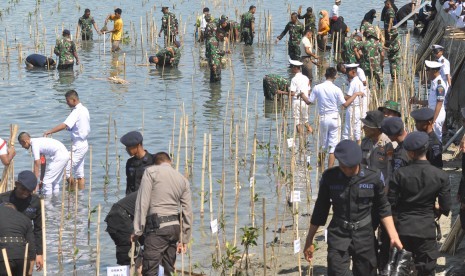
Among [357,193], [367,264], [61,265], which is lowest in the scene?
[61,265]

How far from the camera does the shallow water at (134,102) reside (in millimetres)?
13781

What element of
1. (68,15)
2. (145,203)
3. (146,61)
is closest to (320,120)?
(145,203)

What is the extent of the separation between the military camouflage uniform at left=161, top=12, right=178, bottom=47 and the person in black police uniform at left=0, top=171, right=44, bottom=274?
20.9 metres

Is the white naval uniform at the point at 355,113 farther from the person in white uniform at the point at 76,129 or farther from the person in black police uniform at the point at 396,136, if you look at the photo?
the person in black police uniform at the point at 396,136

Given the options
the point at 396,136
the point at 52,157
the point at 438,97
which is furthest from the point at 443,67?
the point at 396,136

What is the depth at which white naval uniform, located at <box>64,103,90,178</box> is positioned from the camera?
1474 centimetres

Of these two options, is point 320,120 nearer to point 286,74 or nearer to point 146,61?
point 286,74

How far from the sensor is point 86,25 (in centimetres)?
3195

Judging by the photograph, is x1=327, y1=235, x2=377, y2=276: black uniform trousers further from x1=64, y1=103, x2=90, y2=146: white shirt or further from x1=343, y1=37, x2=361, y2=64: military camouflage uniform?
x1=343, y1=37, x2=361, y2=64: military camouflage uniform

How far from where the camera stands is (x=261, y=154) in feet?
56.7

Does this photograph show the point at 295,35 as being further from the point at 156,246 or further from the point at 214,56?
the point at 156,246

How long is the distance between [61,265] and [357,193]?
4847 millimetres

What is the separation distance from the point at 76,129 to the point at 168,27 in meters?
15.9

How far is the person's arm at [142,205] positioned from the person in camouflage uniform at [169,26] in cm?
2105
